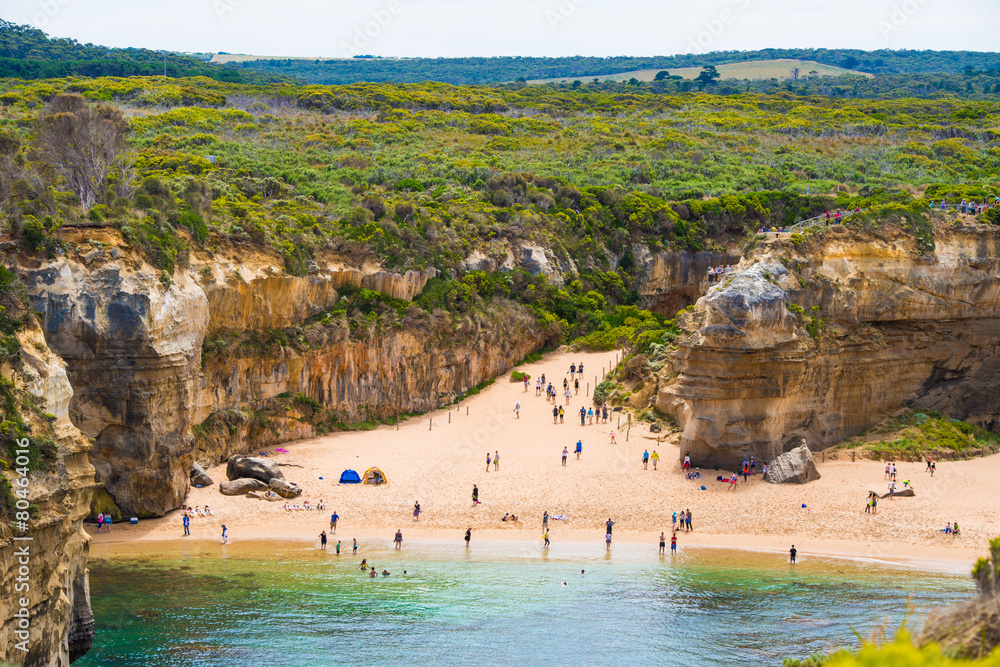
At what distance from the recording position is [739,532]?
29.8 metres

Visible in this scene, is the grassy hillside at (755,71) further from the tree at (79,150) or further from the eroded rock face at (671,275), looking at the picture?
the tree at (79,150)

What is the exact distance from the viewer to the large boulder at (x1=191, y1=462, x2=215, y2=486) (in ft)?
106

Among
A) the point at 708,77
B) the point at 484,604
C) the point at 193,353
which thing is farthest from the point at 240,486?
the point at 708,77

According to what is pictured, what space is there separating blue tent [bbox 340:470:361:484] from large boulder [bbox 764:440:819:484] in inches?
595

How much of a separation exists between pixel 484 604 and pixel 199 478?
13301 mm

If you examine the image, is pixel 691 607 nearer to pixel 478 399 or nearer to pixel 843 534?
pixel 843 534

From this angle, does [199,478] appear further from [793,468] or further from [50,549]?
[793,468]

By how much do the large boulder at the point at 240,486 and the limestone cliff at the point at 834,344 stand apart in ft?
51.6

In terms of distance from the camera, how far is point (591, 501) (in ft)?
105

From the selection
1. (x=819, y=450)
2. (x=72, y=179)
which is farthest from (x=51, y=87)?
(x=819, y=450)

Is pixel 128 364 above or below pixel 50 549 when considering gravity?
above

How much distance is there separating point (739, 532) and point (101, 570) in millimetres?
19747

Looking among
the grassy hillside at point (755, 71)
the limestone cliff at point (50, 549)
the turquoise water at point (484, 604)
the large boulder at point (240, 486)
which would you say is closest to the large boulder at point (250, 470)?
the large boulder at point (240, 486)

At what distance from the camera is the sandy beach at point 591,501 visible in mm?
29078
